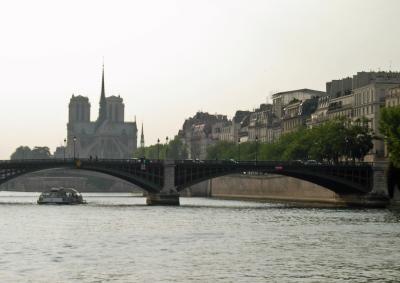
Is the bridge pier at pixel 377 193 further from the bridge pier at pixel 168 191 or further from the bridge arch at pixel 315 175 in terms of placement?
the bridge pier at pixel 168 191

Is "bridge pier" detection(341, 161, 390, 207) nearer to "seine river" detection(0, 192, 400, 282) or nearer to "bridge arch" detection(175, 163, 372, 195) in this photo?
"bridge arch" detection(175, 163, 372, 195)

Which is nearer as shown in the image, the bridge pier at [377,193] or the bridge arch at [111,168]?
the bridge pier at [377,193]

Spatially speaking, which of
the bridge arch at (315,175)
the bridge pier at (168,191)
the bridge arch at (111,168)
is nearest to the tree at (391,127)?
the bridge arch at (315,175)

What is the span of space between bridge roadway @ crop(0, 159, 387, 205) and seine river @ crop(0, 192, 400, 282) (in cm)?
3408

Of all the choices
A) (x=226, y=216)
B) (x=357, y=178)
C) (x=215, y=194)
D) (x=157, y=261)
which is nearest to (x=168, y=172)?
(x=357, y=178)

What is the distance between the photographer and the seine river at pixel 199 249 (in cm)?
5097

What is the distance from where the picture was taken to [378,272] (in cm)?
5203

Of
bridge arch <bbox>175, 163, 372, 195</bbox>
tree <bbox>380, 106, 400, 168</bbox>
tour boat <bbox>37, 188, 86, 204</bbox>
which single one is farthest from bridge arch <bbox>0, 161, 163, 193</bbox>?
tree <bbox>380, 106, 400, 168</bbox>

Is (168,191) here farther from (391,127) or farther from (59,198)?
(391,127)

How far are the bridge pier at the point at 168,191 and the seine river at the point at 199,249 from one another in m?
34.4

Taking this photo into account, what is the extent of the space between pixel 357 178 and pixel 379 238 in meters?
61.7

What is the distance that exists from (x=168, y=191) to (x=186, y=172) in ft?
12.1

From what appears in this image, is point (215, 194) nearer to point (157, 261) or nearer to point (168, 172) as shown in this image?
point (168, 172)

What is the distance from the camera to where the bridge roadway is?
129 metres
